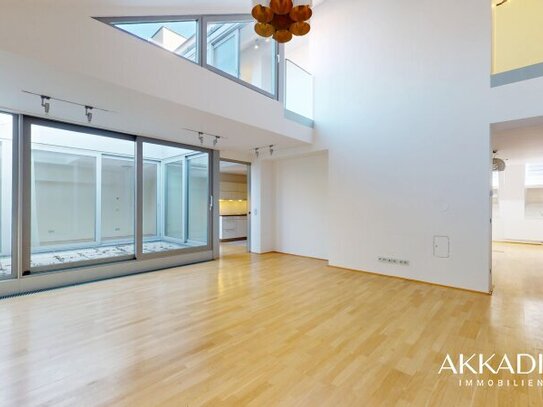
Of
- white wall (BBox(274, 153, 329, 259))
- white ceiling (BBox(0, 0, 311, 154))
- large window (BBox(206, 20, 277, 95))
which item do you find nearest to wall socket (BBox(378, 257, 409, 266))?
white wall (BBox(274, 153, 329, 259))

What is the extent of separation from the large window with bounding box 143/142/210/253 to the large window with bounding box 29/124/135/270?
43 centimetres

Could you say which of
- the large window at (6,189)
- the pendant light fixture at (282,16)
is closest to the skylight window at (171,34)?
the pendant light fixture at (282,16)

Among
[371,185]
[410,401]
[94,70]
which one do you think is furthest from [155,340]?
[371,185]

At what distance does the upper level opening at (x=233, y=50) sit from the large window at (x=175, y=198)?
2258mm

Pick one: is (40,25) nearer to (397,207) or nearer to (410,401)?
(410,401)

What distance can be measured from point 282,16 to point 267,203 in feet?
15.8

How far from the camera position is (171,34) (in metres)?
3.44

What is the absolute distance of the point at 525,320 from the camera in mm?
2947

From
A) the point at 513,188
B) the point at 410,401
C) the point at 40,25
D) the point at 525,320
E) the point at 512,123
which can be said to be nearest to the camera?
the point at 410,401

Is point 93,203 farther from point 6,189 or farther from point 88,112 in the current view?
point 88,112

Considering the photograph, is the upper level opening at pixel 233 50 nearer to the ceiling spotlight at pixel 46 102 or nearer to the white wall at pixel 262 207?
the ceiling spotlight at pixel 46 102

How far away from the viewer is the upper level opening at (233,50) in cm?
326

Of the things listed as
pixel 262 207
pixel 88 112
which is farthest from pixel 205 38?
pixel 262 207

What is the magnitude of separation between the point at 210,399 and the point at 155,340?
1.02 meters
